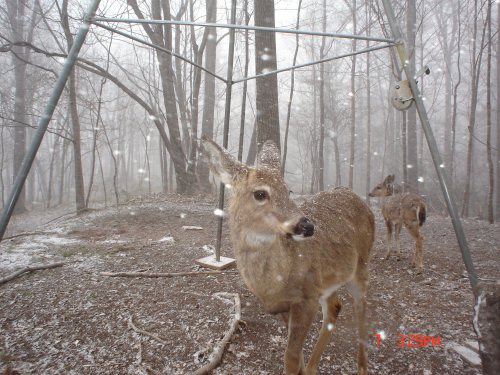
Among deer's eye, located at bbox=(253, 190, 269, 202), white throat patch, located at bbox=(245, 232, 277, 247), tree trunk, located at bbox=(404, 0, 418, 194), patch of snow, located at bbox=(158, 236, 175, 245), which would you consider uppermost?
tree trunk, located at bbox=(404, 0, 418, 194)

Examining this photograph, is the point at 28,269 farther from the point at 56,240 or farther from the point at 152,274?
the point at 56,240

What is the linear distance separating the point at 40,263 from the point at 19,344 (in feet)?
6.81

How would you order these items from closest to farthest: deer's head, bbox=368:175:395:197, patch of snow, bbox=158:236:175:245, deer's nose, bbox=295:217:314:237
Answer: deer's nose, bbox=295:217:314:237
patch of snow, bbox=158:236:175:245
deer's head, bbox=368:175:395:197

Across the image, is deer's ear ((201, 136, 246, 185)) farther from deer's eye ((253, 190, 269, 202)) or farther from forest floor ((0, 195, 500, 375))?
forest floor ((0, 195, 500, 375))

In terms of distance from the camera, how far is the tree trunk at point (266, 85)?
575 cm

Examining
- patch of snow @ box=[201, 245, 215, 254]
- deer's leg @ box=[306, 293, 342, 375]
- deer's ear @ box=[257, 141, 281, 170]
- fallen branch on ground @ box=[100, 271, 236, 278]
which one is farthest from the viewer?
patch of snow @ box=[201, 245, 215, 254]

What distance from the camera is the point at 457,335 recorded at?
2.90m

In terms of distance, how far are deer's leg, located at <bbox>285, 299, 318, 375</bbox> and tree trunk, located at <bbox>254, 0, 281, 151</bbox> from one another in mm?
3911

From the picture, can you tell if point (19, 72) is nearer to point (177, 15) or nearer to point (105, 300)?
point (177, 15)

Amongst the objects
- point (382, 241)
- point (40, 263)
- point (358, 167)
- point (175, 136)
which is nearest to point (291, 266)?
point (40, 263)

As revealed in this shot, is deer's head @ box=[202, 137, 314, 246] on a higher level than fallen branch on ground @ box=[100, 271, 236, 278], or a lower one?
higher
